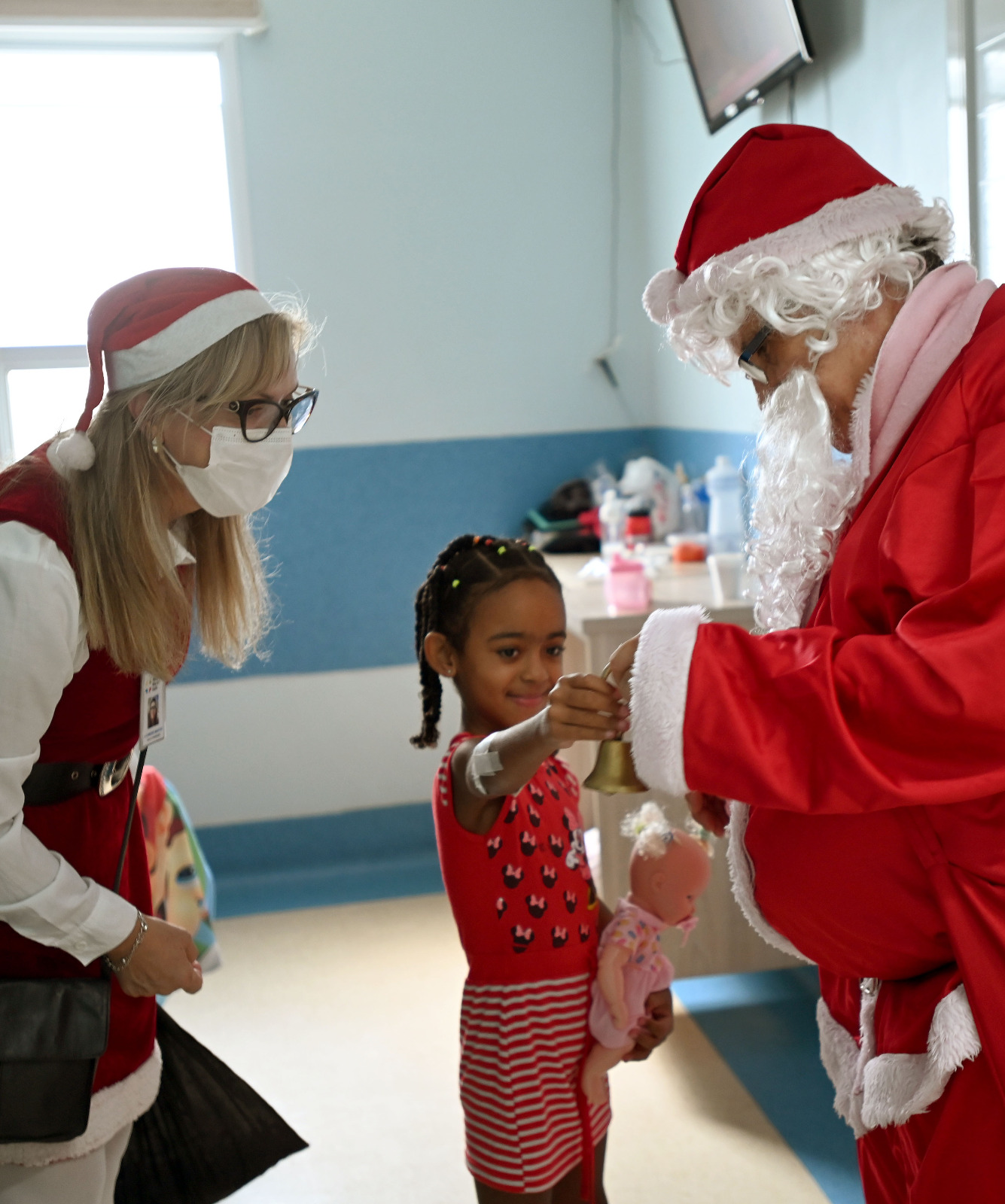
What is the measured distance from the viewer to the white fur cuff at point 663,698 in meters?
0.98

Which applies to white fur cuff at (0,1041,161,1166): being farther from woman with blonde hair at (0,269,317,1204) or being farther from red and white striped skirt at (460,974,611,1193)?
red and white striped skirt at (460,974,611,1193)

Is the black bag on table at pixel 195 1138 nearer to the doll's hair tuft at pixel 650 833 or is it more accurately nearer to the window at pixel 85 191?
the doll's hair tuft at pixel 650 833

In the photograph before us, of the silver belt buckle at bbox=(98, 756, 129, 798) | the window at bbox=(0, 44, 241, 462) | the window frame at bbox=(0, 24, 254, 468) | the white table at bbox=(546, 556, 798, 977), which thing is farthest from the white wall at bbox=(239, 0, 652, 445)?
the silver belt buckle at bbox=(98, 756, 129, 798)

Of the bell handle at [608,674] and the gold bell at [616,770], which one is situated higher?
the bell handle at [608,674]

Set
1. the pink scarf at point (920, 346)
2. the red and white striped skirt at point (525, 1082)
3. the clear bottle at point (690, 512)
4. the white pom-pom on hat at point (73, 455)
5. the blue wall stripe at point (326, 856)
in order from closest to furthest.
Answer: the pink scarf at point (920, 346) < the white pom-pom on hat at point (73, 455) < the red and white striped skirt at point (525, 1082) < the clear bottle at point (690, 512) < the blue wall stripe at point (326, 856)

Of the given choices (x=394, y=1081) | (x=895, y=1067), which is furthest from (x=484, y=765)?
(x=394, y=1081)

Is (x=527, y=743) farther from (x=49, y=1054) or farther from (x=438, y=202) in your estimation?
(x=438, y=202)

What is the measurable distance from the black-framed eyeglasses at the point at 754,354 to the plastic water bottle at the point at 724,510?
5.86ft

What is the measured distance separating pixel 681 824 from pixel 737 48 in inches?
71.1

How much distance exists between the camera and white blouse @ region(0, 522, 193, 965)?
113cm

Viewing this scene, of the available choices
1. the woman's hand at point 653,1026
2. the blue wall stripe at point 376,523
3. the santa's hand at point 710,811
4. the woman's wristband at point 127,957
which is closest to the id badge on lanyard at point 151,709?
the woman's wristband at point 127,957

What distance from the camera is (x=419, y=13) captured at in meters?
3.64

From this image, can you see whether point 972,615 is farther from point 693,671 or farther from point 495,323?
point 495,323

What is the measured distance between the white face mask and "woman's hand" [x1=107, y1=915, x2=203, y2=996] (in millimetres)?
505
